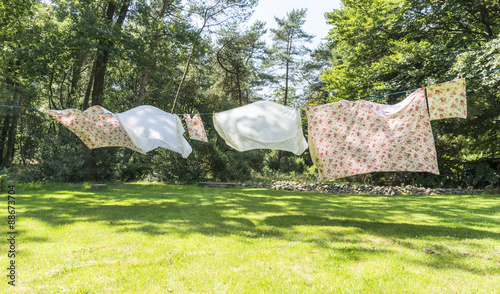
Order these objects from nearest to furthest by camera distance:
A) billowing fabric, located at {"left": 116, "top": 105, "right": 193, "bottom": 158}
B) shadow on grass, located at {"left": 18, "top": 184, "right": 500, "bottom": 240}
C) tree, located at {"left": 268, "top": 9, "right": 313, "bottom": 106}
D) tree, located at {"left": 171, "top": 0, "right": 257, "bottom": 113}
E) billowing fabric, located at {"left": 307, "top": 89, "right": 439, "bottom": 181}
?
1. billowing fabric, located at {"left": 307, "top": 89, "right": 439, "bottom": 181}
2. shadow on grass, located at {"left": 18, "top": 184, "right": 500, "bottom": 240}
3. billowing fabric, located at {"left": 116, "top": 105, "right": 193, "bottom": 158}
4. tree, located at {"left": 171, "top": 0, "right": 257, "bottom": 113}
5. tree, located at {"left": 268, "top": 9, "right": 313, "bottom": 106}

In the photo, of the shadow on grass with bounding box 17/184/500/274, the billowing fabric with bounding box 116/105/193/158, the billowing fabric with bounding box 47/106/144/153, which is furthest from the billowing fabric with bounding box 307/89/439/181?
the billowing fabric with bounding box 47/106/144/153

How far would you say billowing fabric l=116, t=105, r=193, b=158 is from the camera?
4762mm

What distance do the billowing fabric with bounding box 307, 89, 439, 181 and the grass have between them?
3.26ft

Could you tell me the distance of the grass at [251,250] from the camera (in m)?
2.40

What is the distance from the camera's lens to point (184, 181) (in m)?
11.0

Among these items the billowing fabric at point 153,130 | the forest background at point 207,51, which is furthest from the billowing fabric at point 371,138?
the forest background at point 207,51

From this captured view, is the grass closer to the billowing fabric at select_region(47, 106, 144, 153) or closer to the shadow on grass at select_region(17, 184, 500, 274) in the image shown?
the shadow on grass at select_region(17, 184, 500, 274)

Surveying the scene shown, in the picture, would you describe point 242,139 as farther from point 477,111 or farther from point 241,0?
point 241,0

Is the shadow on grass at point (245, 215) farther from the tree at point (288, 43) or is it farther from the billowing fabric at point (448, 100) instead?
the tree at point (288, 43)

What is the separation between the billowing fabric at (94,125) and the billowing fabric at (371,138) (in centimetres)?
384

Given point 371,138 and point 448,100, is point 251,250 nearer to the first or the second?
point 371,138

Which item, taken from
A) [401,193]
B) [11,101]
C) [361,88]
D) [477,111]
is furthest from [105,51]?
[477,111]

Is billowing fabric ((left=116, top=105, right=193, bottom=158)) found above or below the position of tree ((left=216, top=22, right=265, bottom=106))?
below

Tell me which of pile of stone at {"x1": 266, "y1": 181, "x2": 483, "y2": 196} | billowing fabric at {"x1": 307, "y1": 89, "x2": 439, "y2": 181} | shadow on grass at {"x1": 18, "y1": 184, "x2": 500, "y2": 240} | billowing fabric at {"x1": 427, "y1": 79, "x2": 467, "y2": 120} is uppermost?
billowing fabric at {"x1": 427, "y1": 79, "x2": 467, "y2": 120}
